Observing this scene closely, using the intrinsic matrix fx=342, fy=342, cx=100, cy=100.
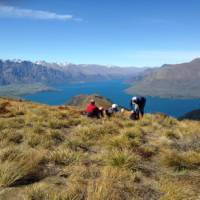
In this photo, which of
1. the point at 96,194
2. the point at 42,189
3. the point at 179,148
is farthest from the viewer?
the point at 179,148

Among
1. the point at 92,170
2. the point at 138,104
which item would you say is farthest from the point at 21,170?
the point at 138,104

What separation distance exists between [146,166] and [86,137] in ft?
14.7

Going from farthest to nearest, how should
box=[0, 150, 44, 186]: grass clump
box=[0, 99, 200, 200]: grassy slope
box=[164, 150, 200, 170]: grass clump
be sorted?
box=[164, 150, 200, 170]: grass clump
box=[0, 150, 44, 186]: grass clump
box=[0, 99, 200, 200]: grassy slope

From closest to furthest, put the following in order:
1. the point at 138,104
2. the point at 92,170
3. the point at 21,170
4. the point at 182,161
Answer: the point at 21,170, the point at 92,170, the point at 182,161, the point at 138,104

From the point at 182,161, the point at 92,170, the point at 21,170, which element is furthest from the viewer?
the point at 182,161

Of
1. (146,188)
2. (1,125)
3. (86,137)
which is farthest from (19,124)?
(146,188)

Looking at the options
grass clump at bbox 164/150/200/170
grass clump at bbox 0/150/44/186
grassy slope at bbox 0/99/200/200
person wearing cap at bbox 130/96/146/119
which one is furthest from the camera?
person wearing cap at bbox 130/96/146/119

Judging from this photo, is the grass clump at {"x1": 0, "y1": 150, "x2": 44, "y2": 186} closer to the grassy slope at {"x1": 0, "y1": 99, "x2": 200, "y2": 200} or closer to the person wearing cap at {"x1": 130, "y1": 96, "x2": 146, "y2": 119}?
the grassy slope at {"x1": 0, "y1": 99, "x2": 200, "y2": 200}

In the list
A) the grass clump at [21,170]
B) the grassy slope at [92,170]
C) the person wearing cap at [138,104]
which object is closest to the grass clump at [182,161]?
the grassy slope at [92,170]

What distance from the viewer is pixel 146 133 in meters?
16.9

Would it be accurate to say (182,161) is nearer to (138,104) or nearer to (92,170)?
(92,170)

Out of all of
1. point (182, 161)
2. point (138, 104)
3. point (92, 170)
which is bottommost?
point (182, 161)

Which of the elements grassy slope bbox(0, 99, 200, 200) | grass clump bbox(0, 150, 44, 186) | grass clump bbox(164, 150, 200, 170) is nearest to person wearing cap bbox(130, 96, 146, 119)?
grassy slope bbox(0, 99, 200, 200)

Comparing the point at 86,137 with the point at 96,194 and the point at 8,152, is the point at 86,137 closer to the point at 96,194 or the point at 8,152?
the point at 8,152
